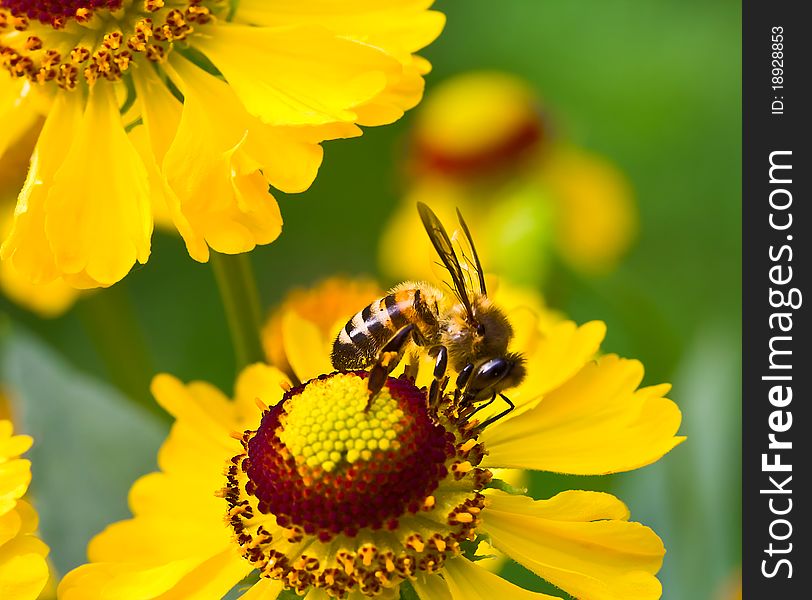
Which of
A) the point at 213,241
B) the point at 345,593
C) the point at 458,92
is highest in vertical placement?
the point at 458,92

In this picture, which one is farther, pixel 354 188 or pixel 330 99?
pixel 354 188

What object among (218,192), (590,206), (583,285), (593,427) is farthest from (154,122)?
(590,206)

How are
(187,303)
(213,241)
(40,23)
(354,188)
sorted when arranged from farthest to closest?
(354,188) → (187,303) → (40,23) → (213,241)

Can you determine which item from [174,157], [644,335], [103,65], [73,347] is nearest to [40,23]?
[103,65]

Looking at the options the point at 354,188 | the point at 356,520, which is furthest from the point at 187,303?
the point at 356,520

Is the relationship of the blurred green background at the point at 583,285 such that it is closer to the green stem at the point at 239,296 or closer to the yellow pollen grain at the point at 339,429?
the green stem at the point at 239,296

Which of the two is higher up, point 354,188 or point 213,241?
point 354,188

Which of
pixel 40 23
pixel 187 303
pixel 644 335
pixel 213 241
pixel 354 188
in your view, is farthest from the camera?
pixel 354 188

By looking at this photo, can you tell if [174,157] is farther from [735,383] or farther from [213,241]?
[735,383]
